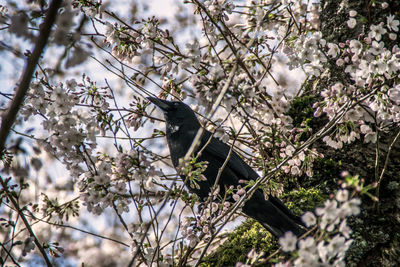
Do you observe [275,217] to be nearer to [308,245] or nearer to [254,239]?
[254,239]

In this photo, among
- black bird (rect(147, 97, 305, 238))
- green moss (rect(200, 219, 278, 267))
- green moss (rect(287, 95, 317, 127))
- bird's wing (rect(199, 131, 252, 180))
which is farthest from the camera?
green moss (rect(287, 95, 317, 127))

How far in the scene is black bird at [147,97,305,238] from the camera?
8.94 ft

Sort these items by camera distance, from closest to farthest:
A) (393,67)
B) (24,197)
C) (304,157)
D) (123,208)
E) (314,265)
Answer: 1. (314,265)
2. (393,67)
3. (123,208)
4. (304,157)
5. (24,197)

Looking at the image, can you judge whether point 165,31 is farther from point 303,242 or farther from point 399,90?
Answer: point 303,242

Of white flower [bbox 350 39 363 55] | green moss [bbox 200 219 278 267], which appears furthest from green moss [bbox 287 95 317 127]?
white flower [bbox 350 39 363 55]

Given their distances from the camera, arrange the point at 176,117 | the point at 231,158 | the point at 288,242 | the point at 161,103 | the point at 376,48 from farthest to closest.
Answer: the point at 176,117, the point at 161,103, the point at 231,158, the point at 376,48, the point at 288,242

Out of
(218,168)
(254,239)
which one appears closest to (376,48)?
(254,239)

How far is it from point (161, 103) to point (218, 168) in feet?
2.31

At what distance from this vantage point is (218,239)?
3.35m

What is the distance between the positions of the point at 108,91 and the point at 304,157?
1.32 meters

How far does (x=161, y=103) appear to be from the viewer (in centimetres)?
325

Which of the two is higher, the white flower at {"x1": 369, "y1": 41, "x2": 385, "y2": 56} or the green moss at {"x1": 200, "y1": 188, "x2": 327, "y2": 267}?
the white flower at {"x1": 369, "y1": 41, "x2": 385, "y2": 56}

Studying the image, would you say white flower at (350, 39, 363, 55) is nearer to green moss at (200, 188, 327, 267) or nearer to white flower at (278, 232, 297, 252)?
green moss at (200, 188, 327, 267)

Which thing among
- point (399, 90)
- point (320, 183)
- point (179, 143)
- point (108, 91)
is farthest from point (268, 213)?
point (108, 91)
